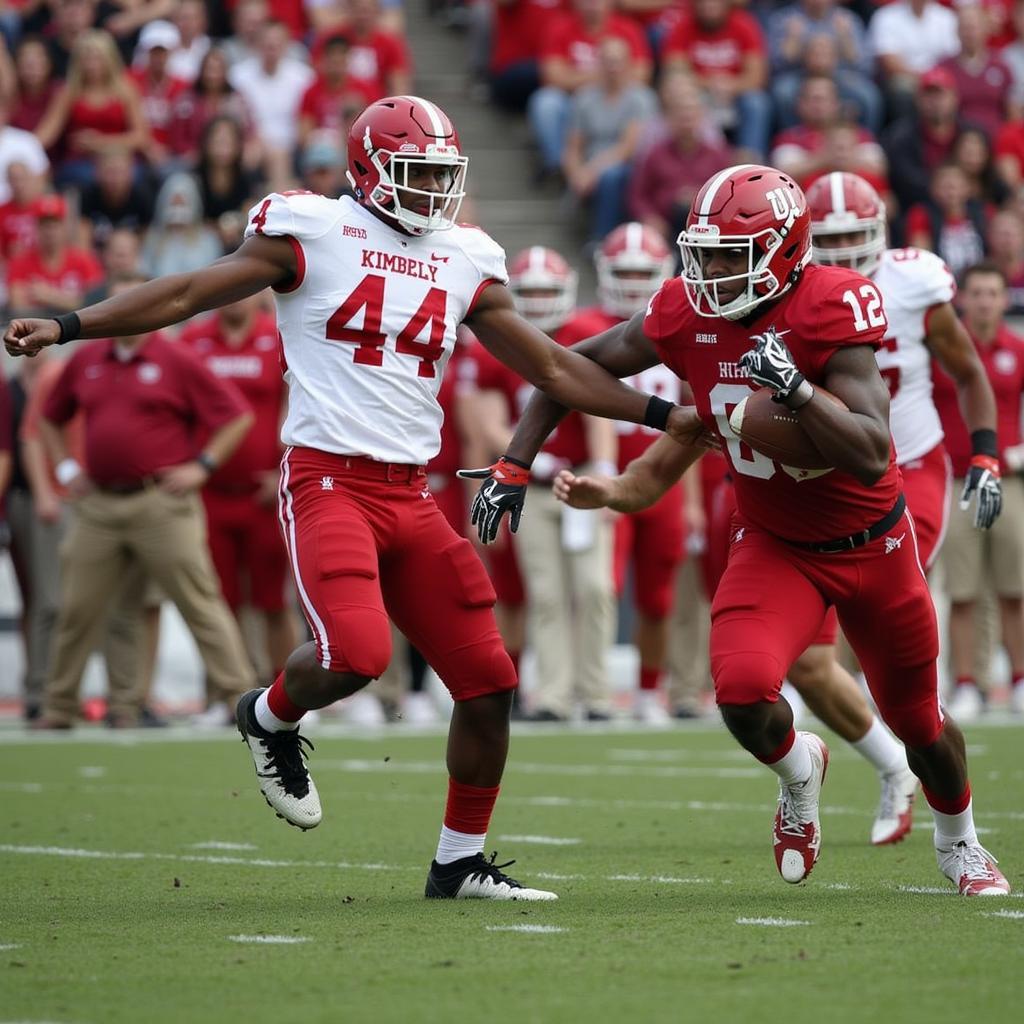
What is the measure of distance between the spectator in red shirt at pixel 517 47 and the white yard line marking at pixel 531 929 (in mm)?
11577

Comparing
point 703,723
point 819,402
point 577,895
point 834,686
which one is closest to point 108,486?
point 703,723

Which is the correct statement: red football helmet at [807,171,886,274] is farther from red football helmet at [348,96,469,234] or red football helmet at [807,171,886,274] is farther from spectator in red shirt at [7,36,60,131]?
spectator in red shirt at [7,36,60,131]

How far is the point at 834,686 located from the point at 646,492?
1300 millimetres

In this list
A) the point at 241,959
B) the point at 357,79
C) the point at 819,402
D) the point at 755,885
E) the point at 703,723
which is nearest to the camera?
the point at 241,959

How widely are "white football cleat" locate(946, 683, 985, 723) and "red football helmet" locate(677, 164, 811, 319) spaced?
622cm

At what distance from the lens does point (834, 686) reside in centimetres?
670

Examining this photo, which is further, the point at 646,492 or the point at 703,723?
the point at 703,723

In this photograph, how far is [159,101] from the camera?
1450 centimetres

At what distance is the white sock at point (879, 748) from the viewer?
671 cm

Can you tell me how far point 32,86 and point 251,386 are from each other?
159 inches

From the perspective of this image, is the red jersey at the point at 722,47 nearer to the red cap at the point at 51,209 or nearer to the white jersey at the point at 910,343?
the red cap at the point at 51,209

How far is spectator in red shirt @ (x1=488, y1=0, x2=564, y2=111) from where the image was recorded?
51.3 ft

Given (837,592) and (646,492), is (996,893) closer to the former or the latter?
(837,592)

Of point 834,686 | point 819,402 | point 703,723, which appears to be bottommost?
point 703,723
